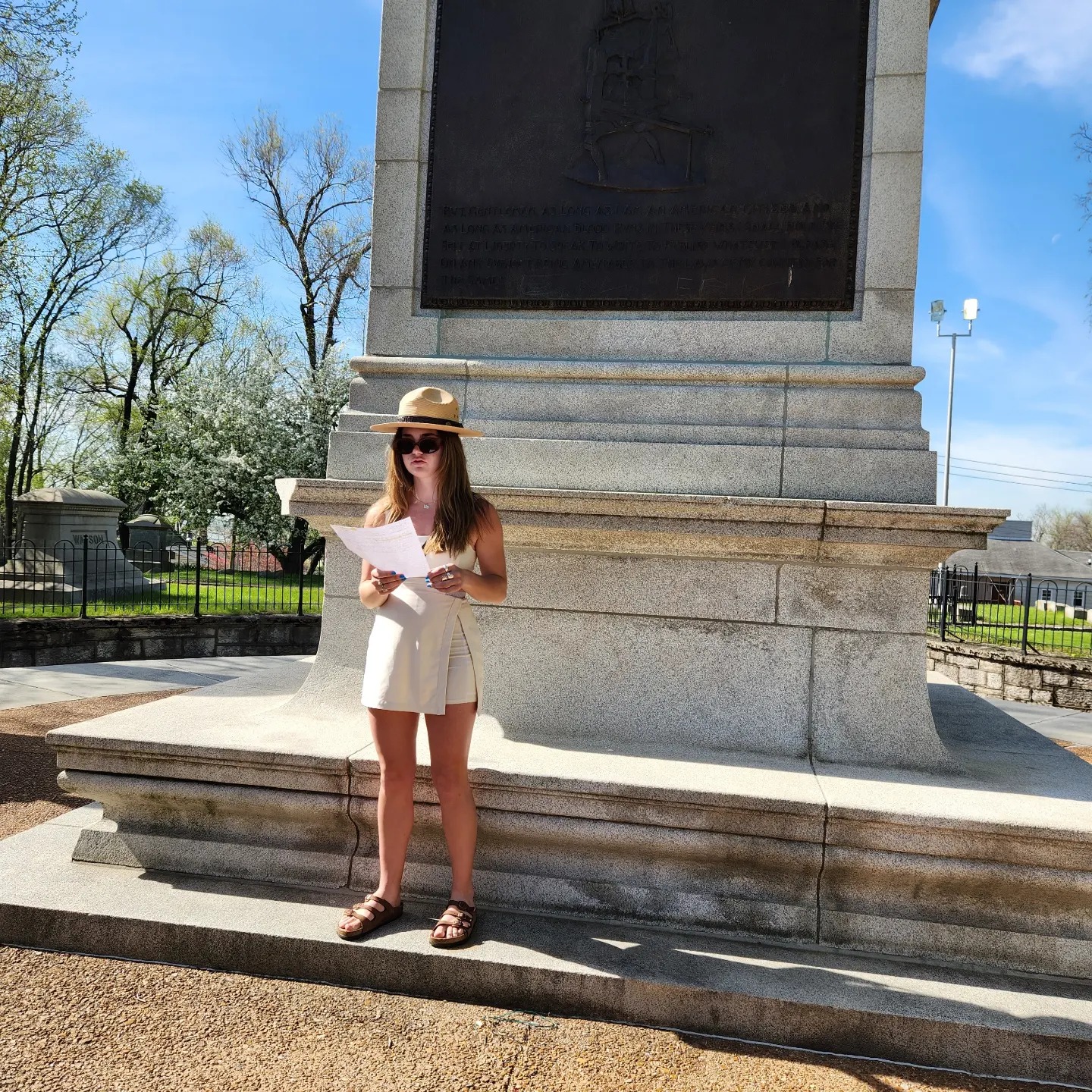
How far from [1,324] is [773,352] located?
23.3 meters

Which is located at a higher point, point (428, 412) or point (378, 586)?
point (428, 412)

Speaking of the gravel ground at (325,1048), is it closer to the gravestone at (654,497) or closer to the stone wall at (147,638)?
the gravestone at (654,497)

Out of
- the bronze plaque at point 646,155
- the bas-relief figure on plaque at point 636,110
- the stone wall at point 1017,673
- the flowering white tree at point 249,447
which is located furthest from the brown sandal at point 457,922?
the flowering white tree at point 249,447

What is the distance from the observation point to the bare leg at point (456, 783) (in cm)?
358

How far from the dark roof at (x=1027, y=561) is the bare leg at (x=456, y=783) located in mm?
51140

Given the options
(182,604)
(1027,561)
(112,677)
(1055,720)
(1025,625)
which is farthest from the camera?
(1027,561)

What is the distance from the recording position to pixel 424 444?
3.68 m

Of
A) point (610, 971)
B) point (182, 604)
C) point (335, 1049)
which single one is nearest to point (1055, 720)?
point (610, 971)

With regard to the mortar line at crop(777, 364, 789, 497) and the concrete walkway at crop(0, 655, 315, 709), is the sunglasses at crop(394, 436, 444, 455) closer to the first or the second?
the mortar line at crop(777, 364, 789, 497)

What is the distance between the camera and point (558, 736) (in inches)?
183

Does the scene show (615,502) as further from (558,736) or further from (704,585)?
(558,736)

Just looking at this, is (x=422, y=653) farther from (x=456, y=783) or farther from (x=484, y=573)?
(x=456, y=783)

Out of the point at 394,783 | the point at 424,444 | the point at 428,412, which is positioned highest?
the point at 428,412

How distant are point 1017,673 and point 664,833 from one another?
35.4 feet
